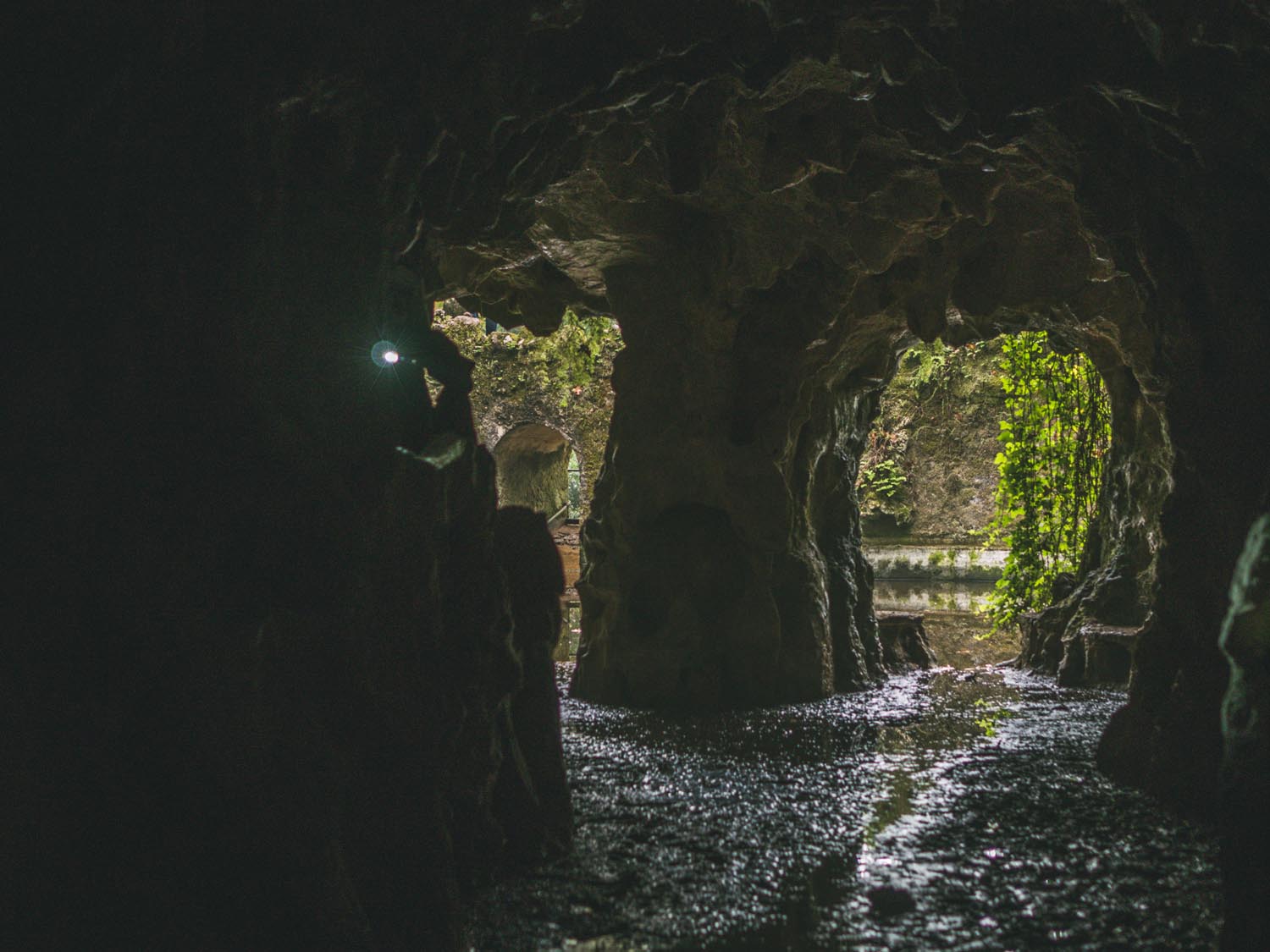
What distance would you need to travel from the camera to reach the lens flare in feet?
13.0

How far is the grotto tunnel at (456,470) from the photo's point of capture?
277 cm

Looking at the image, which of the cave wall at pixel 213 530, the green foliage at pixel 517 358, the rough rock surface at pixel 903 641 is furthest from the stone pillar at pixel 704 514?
the green foliage at pixel 517 358

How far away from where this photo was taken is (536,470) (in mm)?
23172

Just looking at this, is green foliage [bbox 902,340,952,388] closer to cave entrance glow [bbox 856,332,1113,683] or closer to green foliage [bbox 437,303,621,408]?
cave entrance glow [bbox 856,332,1113,683]

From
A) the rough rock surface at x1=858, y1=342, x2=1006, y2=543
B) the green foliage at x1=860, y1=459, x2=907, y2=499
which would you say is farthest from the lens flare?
the green foliage at x1=860, y1=459, x2=907, y2=499

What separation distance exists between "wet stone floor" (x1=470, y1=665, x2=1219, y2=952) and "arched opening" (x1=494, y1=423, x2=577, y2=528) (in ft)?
48.8

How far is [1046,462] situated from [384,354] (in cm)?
861

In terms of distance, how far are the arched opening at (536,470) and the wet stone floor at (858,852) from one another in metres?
14.9

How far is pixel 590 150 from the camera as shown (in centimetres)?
655

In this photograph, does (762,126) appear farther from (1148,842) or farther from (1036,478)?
(1036,478)

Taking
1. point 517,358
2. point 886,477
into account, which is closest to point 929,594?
point 886,477

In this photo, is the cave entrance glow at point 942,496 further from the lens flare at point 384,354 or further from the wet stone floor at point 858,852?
the lens flare at point 384,354

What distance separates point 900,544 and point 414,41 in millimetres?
19352

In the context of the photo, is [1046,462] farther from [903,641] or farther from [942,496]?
[942,496]
